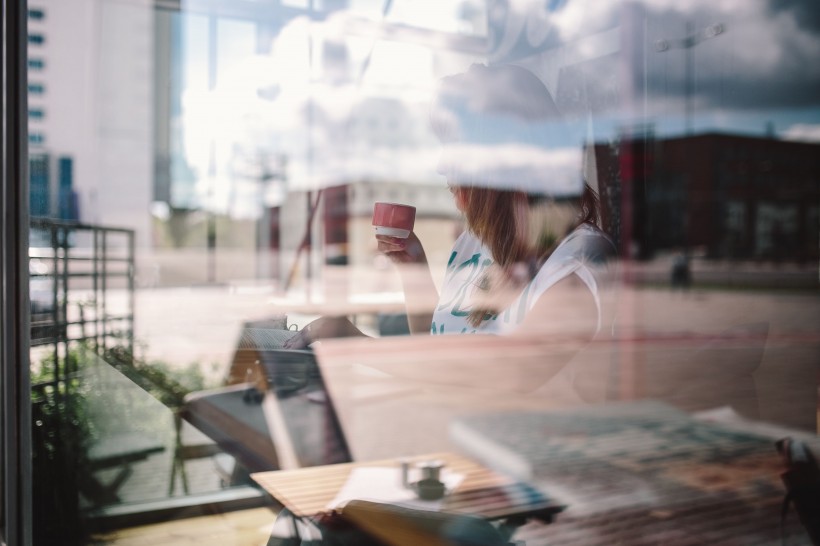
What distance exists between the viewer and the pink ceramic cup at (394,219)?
3.64ft

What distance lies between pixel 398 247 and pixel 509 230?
20cm

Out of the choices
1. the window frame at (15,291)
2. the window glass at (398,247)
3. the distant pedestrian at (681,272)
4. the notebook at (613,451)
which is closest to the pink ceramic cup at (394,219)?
the window glass at (398,247)

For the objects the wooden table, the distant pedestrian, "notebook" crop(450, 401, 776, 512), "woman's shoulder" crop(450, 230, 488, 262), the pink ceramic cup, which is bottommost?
"notebook" crop(450, 401, 776, 512)

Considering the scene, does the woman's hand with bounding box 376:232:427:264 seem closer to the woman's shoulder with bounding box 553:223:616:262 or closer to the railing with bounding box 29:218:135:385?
the woman's shoulder with bounding box 553:223:616:262

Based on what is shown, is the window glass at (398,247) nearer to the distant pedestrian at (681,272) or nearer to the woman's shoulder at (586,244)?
the woman's shoulder at (586,244)

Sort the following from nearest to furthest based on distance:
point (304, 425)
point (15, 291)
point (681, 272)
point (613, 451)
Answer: point (15, 291) < point (304, 425) < point (613, 451) < point (681, 272)

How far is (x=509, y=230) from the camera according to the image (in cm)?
112

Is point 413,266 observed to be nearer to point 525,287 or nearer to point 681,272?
point 525,287

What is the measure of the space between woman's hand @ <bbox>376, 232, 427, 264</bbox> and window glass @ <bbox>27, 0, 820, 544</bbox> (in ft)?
0.04

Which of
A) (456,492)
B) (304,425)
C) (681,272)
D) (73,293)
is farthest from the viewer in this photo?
(681,272)

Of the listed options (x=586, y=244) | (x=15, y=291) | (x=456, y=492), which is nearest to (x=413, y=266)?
(x=586, y=244)

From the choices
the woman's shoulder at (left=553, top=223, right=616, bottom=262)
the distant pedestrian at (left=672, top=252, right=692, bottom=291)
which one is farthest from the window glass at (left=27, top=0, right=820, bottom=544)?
the distant pedestrian at (left=672, top=252, right=692, bottom=291)

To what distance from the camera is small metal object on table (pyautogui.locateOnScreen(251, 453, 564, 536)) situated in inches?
80.0

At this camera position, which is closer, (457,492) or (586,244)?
(586,244)
